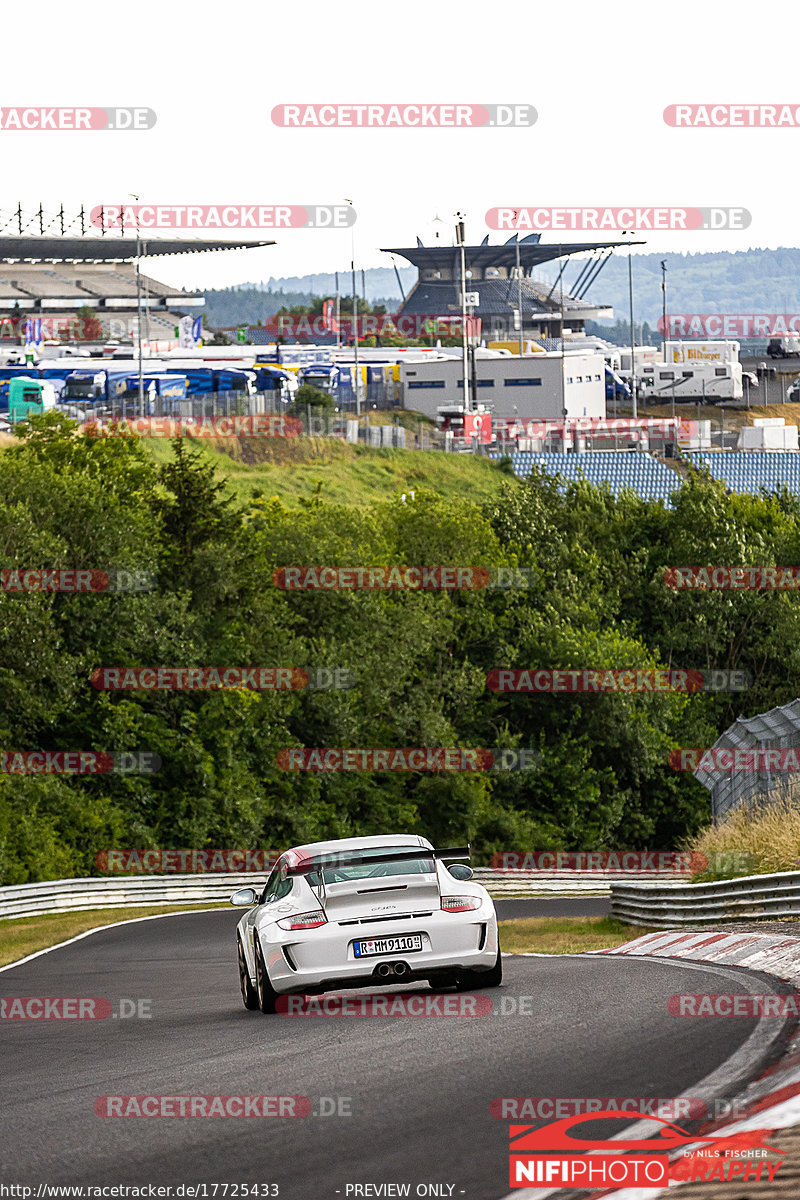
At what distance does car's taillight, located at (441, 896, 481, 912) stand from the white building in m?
82.4

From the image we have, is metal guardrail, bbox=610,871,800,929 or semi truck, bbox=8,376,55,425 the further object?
semi truck, bbox=8,376,55,425

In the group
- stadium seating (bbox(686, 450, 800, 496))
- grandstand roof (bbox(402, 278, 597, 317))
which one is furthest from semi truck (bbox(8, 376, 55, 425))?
grandstand roof (bbox(402, 278, 597, 317))

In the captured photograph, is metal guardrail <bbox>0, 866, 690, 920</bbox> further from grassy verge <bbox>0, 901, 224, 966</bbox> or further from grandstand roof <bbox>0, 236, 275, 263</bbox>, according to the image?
grandstand roof <bbox>0, 236, 275, 263</bbox>

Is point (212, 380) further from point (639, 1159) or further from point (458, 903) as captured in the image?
point (639, 1159)

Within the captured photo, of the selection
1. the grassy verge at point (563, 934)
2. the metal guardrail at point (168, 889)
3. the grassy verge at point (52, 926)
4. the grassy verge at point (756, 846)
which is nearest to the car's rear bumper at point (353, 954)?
the grassy verge at point (563, 934)

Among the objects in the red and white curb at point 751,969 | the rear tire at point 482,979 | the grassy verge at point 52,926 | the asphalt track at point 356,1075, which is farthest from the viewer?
the grassy verge at point 52,926

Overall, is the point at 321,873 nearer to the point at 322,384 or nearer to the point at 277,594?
the point at 277,594

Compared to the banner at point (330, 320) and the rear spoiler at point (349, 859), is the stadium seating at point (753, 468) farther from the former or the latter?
the banner at point (330, 320)

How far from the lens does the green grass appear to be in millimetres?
63812

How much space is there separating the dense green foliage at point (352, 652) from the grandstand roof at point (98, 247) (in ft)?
385

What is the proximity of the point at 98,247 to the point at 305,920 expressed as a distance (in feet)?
540

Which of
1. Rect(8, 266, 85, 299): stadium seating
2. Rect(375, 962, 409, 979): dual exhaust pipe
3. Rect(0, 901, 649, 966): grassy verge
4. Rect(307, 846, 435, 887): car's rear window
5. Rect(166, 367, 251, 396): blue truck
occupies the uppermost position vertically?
Rect(8, 266, 85, 299): stadium seating

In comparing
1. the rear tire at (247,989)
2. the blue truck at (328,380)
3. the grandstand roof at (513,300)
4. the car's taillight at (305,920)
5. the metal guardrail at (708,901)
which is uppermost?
the grandstand roof at (513,300)

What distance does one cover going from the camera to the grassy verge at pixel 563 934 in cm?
1825
